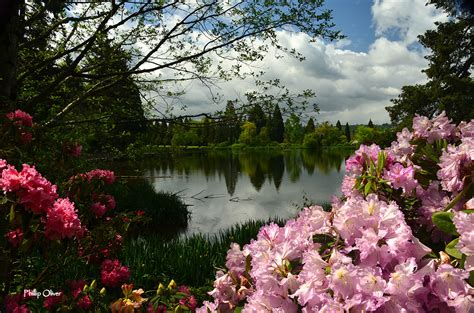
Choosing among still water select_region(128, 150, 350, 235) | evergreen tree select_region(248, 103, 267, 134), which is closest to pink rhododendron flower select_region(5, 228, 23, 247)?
still water select_region(128, 150, 350, 235)

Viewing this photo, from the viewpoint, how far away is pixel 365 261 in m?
1.06

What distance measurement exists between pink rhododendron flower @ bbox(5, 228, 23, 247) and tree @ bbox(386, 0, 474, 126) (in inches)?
796

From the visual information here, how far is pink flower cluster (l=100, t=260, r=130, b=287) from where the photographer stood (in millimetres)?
3521

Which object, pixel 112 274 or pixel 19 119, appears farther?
pixel 112 274

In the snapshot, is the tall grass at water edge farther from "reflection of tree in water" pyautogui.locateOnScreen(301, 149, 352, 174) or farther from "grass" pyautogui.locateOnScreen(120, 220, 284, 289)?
"reflection of tree in water" pyautogui.locateOnScreen(301, 149, 352, 174)

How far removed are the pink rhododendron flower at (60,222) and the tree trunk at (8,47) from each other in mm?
3095

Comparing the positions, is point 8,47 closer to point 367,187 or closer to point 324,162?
point 367,187

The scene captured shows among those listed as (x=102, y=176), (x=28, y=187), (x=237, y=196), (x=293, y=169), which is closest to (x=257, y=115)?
(x=102, y=176)

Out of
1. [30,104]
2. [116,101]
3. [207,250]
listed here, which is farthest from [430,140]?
[116,101]

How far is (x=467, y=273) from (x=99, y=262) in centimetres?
368

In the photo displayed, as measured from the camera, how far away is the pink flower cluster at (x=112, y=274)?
3521 millimetres

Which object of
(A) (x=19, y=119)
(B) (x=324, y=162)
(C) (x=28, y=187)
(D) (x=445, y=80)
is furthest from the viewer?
(B) (x=324, y=162)

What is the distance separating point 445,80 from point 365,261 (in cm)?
2267

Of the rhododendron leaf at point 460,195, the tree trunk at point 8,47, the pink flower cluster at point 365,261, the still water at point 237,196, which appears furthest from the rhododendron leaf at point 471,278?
the still water at point 237,196
